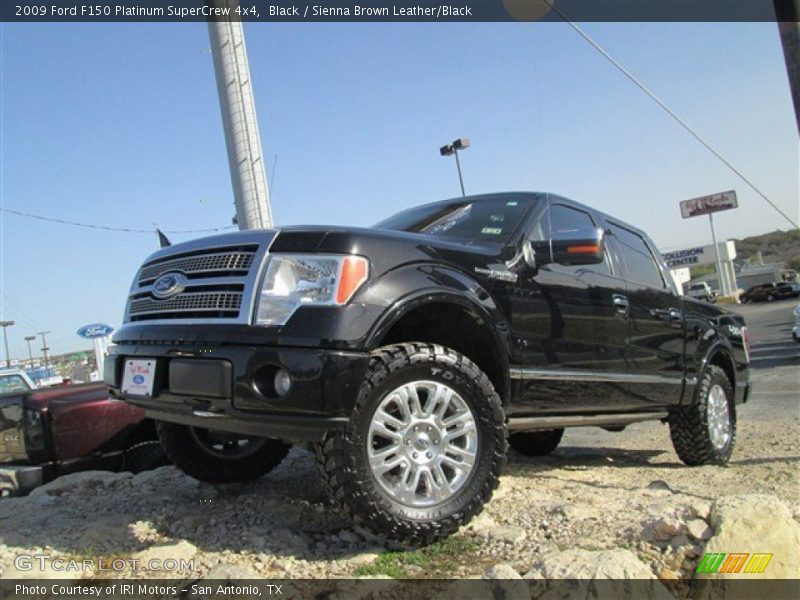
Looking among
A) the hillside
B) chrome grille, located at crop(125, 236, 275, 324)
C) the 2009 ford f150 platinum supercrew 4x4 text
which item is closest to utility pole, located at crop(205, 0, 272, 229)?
the 2009 ford f150 platinum supercrew 4x4 text

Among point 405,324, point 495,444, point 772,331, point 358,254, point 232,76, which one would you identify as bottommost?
point 772,331

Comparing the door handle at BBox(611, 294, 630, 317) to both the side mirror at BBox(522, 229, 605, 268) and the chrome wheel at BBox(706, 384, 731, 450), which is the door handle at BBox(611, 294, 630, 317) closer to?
the side mirror at BBox(522, 229, 605, 268)

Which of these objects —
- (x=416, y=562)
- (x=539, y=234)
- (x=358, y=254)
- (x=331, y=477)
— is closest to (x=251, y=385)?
(x=331, y=477)

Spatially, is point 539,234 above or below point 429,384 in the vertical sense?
above

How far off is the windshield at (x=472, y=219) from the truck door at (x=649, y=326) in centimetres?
111

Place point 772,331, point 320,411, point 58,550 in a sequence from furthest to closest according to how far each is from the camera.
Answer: point 772,331 < point 58,550 < point 320,411

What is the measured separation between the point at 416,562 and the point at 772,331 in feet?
83.0

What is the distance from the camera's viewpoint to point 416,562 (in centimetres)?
267

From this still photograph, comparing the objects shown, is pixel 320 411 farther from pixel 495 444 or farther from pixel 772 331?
pixel 772 331

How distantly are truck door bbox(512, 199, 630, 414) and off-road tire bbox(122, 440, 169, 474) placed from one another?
117 inches

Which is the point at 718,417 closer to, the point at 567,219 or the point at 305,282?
the point at 567,219

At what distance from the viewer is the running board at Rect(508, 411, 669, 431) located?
135 inches

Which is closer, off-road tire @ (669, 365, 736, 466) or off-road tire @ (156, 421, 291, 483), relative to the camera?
off-road tire @ (156, 421, 291, 483)

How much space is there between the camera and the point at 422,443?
9.07 feet
